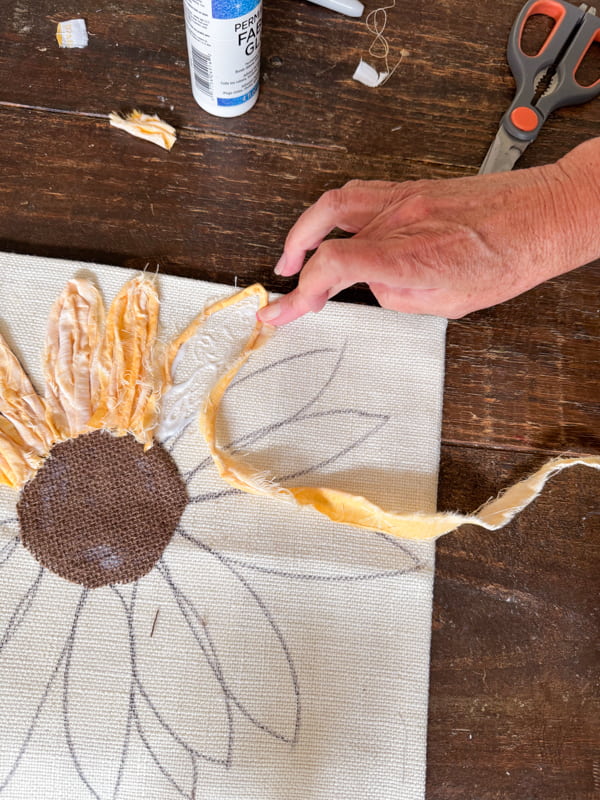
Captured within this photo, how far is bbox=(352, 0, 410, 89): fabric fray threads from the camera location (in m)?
0.58

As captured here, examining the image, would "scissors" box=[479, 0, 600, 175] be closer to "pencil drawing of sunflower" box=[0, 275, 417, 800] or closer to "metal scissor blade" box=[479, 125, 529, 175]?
"metal scissor blade" box=[479, 125, 529, 175]

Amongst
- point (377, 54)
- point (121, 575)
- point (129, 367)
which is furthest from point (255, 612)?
point (377, 54)

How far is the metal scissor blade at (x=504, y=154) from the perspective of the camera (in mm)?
548

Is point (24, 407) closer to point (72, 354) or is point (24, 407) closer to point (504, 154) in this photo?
point (72, 354)

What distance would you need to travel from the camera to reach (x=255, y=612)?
0.46 m

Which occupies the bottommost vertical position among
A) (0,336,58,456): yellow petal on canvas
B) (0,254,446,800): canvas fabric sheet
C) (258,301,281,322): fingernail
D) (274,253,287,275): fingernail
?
(0,254,446,800): canvas fabric sheet

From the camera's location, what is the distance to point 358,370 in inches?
20.0

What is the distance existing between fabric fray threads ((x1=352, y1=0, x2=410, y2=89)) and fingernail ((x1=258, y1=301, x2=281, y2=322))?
266mm

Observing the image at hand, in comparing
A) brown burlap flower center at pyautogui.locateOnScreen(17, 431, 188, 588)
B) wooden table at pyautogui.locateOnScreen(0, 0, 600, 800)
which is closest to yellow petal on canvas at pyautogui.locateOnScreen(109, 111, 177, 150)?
wooden table at pyautogui.locateOnScreen(0, 0, 600, 800)

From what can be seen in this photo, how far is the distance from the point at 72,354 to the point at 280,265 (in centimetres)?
20

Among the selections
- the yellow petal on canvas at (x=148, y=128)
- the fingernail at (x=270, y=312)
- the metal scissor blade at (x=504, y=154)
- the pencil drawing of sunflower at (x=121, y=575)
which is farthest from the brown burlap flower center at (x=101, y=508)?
the metal scissor blade at (x=504, y=154)

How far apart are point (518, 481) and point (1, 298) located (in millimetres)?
477

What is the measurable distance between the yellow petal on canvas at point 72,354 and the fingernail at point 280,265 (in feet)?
0.51

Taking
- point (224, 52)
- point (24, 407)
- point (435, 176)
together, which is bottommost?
point (24, 407)
